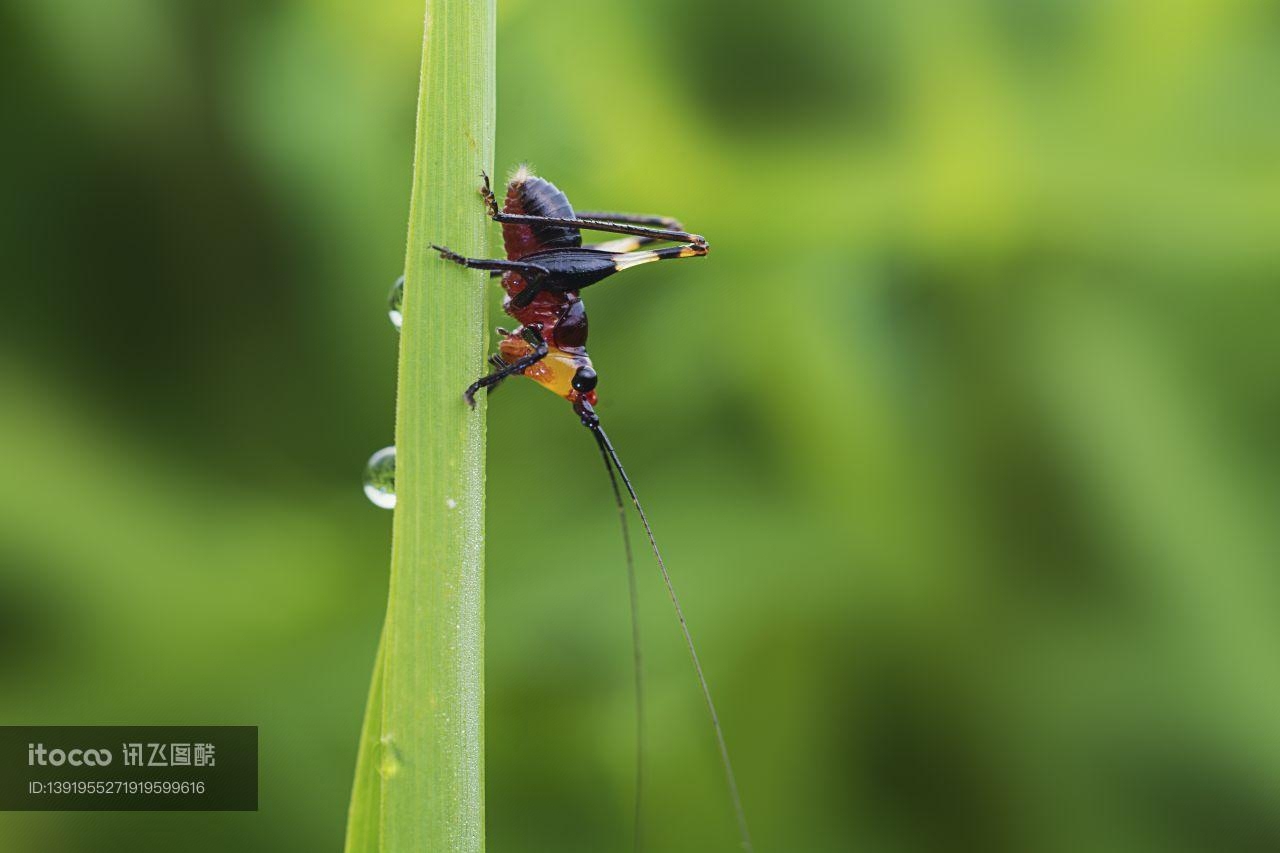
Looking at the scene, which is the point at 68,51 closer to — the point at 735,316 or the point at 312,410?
the point at 312,410

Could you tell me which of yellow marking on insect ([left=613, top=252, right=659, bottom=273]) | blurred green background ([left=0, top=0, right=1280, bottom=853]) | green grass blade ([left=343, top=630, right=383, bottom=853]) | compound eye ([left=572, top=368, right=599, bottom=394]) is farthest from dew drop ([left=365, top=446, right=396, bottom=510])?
blurred green background ([left=0, top=0, right=1280, bottom=853])

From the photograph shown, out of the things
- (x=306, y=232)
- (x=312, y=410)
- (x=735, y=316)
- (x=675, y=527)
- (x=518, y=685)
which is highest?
(x=306, y=232)

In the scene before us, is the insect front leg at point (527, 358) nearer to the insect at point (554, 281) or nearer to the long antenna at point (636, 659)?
the insect at point (554, 281)

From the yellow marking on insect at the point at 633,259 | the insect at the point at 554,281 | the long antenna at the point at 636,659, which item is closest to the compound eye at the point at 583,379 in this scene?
the insect at the point at 554,281

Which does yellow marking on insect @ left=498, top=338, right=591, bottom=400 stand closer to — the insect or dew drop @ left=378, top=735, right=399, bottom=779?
the insect

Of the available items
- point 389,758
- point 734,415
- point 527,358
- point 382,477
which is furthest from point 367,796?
point 734,415

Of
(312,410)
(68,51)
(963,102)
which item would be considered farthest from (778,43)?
(68,51)
